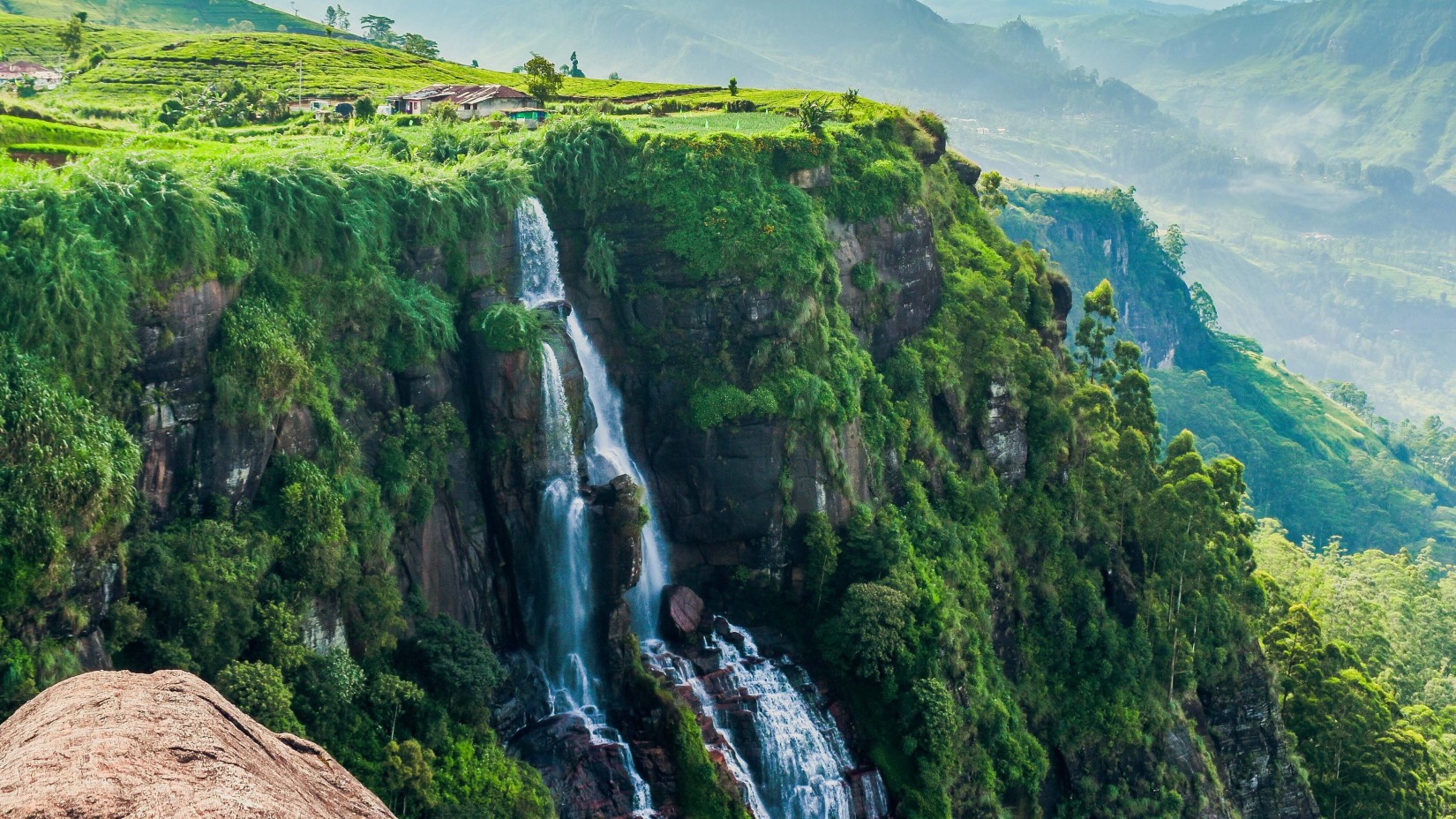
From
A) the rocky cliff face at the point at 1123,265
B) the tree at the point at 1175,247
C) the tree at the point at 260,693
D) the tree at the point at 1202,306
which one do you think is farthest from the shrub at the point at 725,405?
the tree at the point at 1175,247

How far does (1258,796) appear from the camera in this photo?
53500 millimetres

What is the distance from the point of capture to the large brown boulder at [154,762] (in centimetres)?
1258

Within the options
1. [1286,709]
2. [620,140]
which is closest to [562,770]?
[620,140]

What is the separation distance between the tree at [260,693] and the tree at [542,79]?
3172cm

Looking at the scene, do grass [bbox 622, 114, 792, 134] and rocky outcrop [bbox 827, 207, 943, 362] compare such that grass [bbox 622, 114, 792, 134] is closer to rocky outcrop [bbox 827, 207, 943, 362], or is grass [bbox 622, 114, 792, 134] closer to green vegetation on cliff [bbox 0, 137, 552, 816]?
rocky outcrop [bbox 827, 207, 943, 362]

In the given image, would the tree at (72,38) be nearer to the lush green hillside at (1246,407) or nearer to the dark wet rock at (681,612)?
the dark wet rock at (681,612)

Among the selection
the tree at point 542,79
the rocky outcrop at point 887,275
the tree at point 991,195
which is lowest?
the rocky outcrop at point 887,275

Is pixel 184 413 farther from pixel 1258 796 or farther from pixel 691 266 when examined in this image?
pixel 1258 796

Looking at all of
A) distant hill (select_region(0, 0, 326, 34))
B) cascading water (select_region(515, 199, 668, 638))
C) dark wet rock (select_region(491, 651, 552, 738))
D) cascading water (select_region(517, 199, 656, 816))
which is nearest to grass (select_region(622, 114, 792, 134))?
cascading water (select_region(515, 199, 668, 638))

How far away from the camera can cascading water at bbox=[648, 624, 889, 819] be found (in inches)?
1478

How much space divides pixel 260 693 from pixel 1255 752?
40.3 m

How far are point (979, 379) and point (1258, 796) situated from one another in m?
19.9

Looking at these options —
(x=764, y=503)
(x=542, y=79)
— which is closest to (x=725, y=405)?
(x=764, y=503)

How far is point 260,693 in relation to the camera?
28.5 meters
